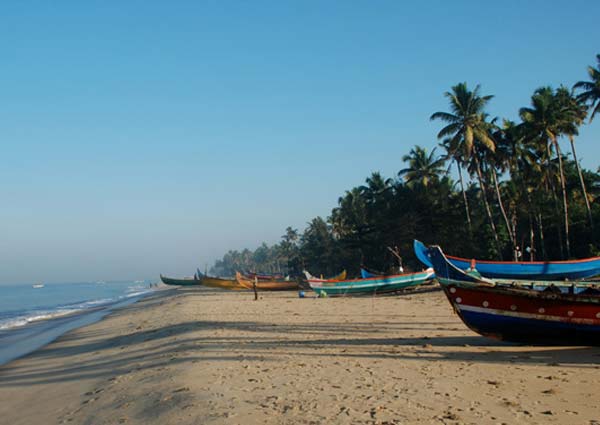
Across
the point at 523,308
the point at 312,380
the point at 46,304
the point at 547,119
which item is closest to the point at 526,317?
the point at 523,308

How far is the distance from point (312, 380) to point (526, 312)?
5.38 m

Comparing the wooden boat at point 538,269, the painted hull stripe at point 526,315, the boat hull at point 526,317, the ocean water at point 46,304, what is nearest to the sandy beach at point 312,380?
the boat hull at point 526,317

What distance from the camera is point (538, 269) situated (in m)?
22.2

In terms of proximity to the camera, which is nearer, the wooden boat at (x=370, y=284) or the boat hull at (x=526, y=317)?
the boat hull at (x=526, y=317)

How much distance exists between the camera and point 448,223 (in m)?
45.0

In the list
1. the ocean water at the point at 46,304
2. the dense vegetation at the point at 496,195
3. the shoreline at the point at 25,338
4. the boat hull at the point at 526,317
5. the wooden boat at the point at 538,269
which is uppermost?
the dense vegetation at the point at 496,195

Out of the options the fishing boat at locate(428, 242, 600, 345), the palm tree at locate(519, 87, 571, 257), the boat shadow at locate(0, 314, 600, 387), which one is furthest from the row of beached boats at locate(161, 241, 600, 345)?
the palm tree at locate(519, 87, 571, 257)

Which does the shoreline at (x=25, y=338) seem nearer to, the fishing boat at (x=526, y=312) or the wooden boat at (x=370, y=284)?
the fishing boat at (x=526, y=312)

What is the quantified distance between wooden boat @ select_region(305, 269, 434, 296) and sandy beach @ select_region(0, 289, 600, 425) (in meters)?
15.5

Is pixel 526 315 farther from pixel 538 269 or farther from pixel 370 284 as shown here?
pixel 370 284

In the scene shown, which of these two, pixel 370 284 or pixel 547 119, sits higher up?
pixel 547 119

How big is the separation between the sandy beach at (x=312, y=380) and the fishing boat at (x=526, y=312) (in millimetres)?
330

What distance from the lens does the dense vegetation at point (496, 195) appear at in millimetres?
34531

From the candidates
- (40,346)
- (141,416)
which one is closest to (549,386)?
(141,416)
